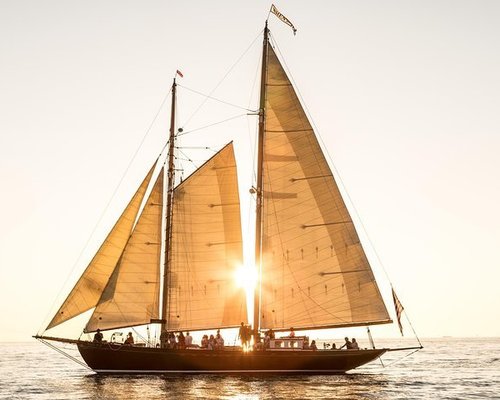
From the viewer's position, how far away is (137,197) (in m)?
49.8

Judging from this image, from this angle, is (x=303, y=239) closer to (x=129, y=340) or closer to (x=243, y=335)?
(x=243, y=335)

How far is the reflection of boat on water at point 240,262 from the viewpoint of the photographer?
47969 millimetres

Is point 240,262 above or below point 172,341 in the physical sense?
above

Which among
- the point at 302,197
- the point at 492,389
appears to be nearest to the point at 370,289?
the point at 302,197

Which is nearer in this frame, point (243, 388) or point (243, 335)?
point (243, 388)

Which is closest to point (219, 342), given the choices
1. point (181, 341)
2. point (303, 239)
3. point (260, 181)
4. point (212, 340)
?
point (212, 340)

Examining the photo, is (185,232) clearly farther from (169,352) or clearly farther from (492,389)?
(492,389)

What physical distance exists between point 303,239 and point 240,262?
16.8 feet

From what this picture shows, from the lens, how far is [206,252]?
165 feet

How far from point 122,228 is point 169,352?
8916 millimetres

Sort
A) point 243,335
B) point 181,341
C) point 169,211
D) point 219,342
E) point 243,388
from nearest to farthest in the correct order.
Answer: point 243,388, point 181,341, point 243,335, point 219,342, point 169,211

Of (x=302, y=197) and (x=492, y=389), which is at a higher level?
(x=302, y=197)

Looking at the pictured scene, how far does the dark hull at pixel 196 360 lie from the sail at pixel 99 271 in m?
3.00

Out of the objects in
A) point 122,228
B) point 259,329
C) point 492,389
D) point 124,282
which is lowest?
point 492,389
